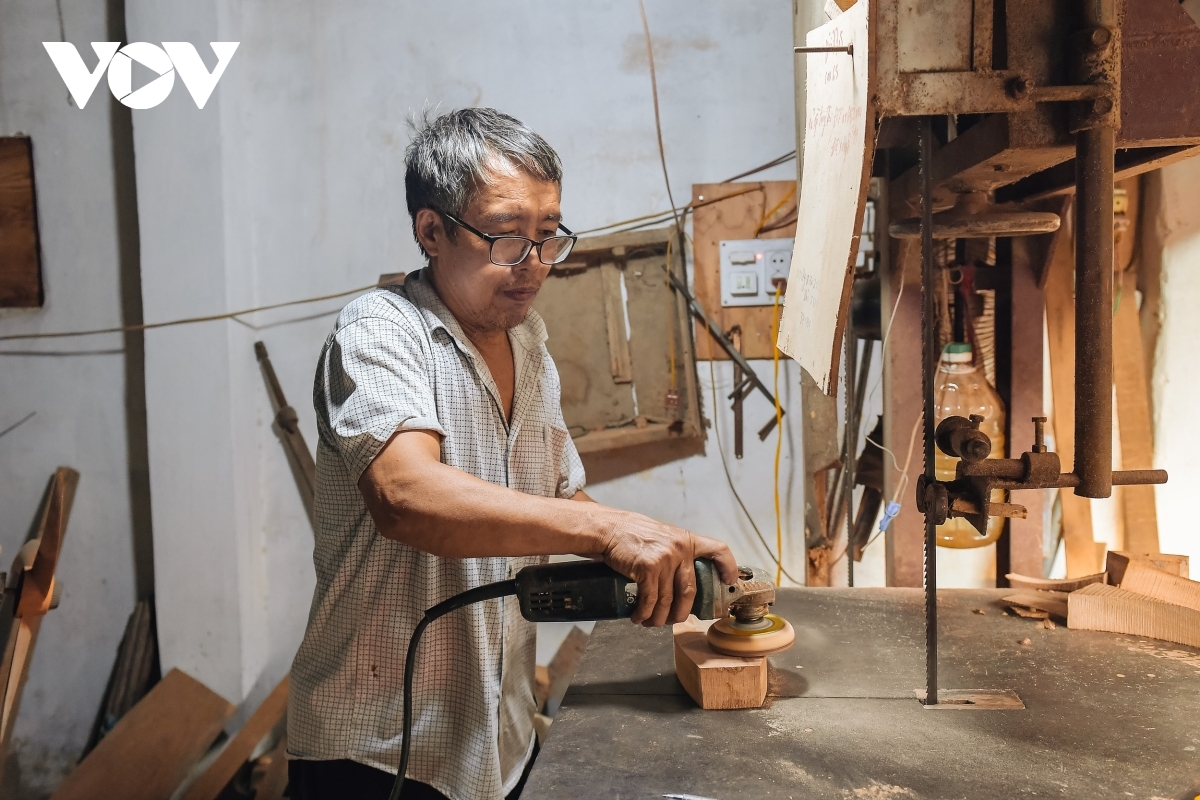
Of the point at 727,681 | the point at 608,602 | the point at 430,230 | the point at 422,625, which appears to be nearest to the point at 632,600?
the point at 608,602

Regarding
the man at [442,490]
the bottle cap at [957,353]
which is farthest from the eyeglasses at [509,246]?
the bottle cap at [957,353]

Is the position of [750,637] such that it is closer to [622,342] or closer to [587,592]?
[587,592]

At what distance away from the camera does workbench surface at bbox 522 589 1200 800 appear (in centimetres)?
91

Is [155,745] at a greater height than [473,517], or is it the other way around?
[473,517]

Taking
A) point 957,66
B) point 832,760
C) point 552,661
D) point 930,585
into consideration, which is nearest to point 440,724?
point 832,760

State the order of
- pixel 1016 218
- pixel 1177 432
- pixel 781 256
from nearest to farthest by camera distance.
→ pixel 1016 218 → pixel 1177 432 → pixel 781 256

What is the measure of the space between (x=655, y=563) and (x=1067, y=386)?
56.3 inches

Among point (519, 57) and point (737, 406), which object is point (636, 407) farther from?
point (519, 57)

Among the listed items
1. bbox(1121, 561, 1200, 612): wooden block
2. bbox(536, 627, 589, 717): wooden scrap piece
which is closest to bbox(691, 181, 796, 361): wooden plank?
bbox(536, 627, 589, 717): wooden scrap piece

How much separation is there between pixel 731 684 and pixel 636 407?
1.48m

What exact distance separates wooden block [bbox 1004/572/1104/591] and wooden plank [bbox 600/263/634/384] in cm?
125

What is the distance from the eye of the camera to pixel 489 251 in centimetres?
131

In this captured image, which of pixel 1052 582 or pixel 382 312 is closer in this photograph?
pixel 382 312

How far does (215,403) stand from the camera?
2.51m
